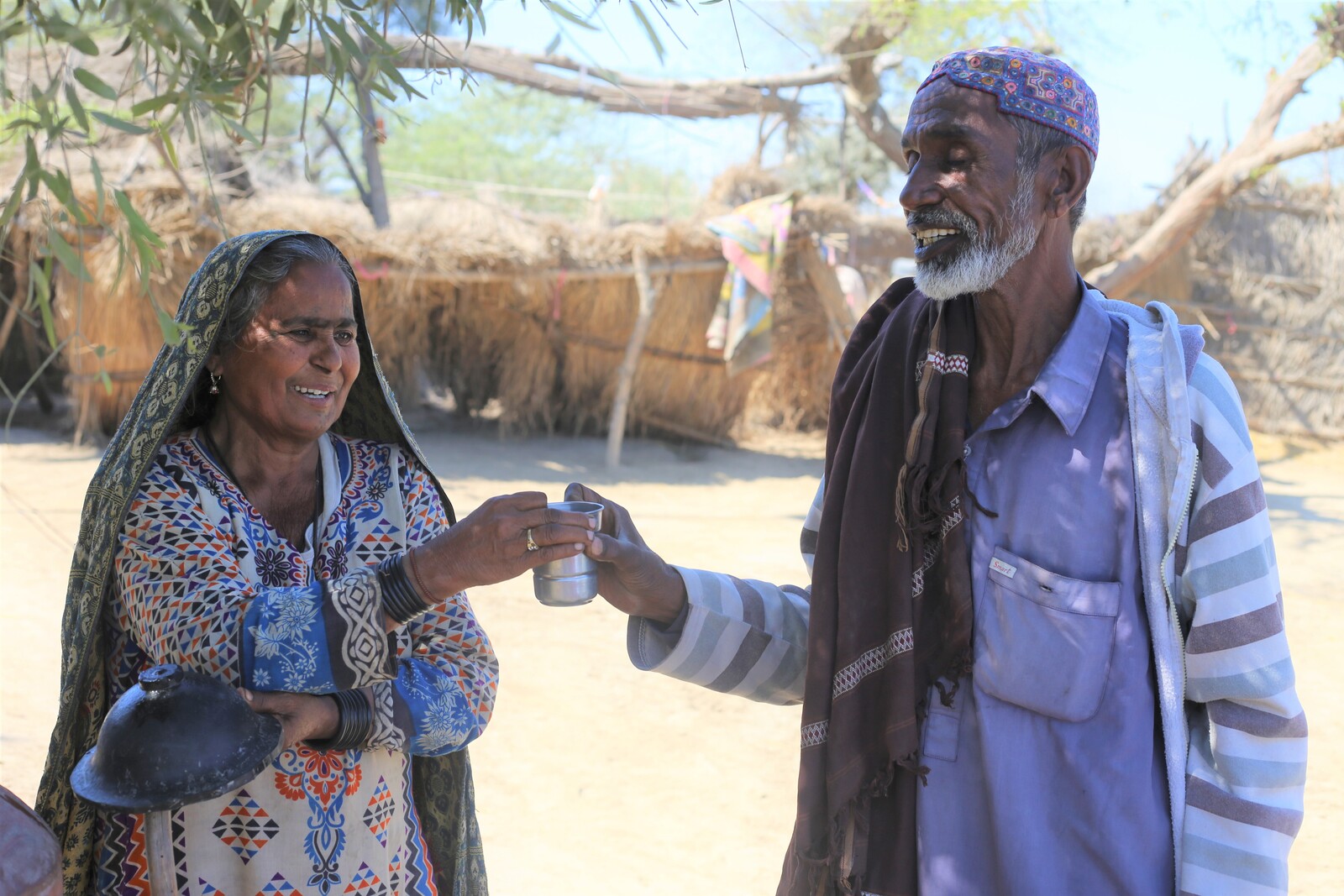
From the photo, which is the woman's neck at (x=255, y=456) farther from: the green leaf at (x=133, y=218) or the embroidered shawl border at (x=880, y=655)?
the embroidered shawl border at (x=880, y=655)

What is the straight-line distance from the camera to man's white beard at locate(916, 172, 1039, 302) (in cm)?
176

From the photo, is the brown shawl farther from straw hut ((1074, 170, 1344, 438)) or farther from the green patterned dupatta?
straw hut ((1074, 170, 1344, 438))

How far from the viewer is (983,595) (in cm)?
174

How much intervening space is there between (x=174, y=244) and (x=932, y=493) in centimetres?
934

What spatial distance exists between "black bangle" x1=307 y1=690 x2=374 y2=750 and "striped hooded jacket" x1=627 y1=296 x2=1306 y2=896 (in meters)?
1.29

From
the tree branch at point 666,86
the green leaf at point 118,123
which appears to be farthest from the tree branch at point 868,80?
the green leaf at point 118,123

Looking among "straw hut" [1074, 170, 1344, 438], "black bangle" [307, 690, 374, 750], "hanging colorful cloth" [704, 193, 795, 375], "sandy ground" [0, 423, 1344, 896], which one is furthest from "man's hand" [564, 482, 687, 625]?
"straw hut" [1074, 170, 1344, 438]

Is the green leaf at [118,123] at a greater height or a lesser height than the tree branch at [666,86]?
lesser

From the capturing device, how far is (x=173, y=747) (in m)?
1.55

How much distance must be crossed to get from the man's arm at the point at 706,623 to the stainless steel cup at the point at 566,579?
0.14 meters

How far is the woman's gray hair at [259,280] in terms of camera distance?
200 cm

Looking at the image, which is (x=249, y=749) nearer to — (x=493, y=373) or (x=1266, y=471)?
(x=493, y=373)

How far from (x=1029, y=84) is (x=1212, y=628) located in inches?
35.4

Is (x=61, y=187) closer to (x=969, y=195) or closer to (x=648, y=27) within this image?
(x=648, y=27)
